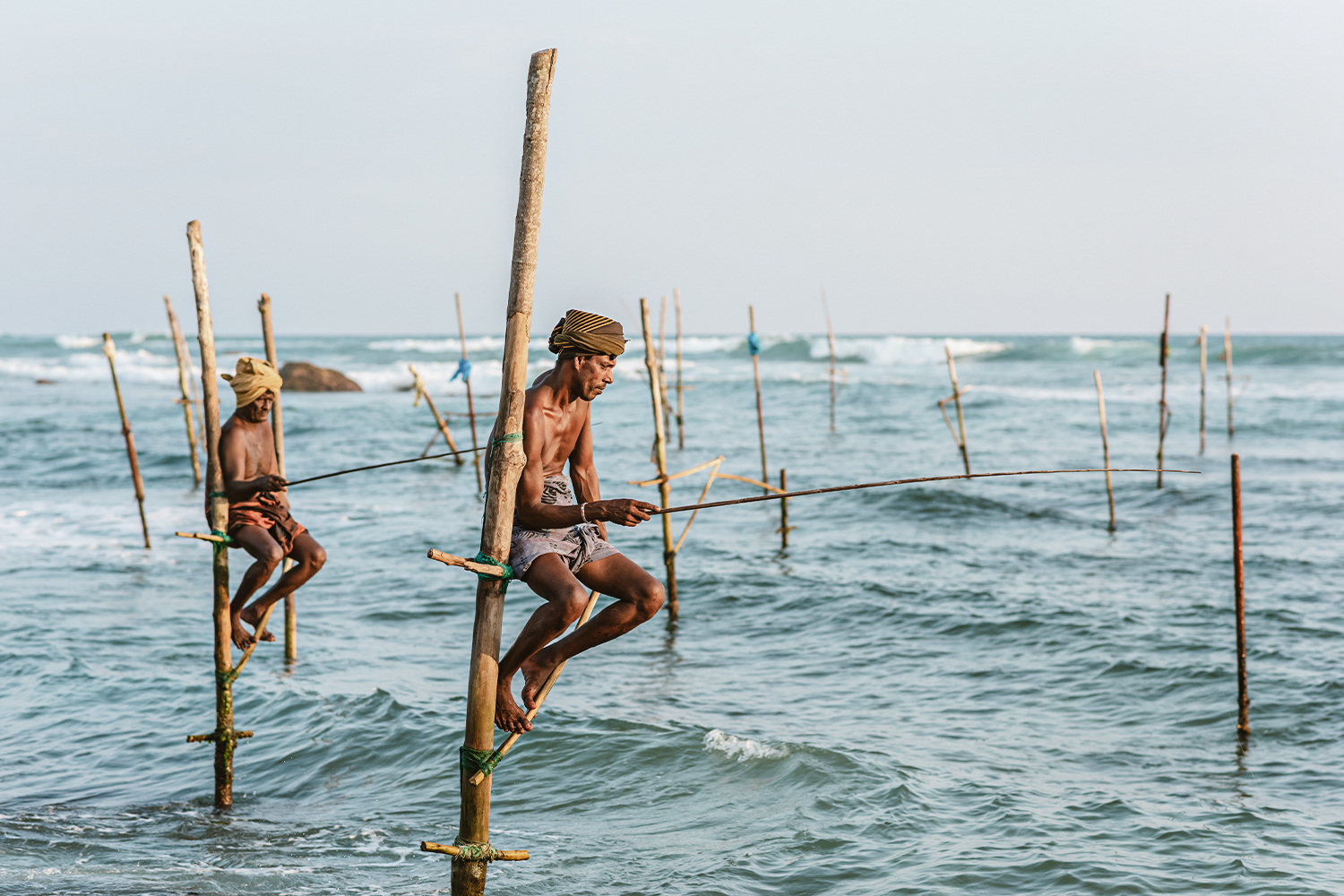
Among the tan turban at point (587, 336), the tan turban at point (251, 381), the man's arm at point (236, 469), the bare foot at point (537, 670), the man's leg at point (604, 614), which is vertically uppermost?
the tan turban at point (587, 336)

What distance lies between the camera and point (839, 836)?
6633 mm

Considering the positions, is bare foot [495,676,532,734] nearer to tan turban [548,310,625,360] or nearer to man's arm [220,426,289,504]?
tan turban [548,310,625,360]

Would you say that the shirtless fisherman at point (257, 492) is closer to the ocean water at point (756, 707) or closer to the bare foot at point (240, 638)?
the bare foot at point (240, 638)

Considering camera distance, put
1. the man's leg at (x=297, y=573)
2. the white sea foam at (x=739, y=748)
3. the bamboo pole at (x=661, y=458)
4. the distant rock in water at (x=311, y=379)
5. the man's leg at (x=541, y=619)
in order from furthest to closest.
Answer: the distant rock in water at (x=311, y=379)
the bamboo pole at (x=661, y=458)
the white sea foam at (x=739, y=748)
the man's leg at (x=297, y=573)
the man's leg at (x=541, y=619)

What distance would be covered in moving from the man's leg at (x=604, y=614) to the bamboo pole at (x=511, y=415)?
0.09 metres

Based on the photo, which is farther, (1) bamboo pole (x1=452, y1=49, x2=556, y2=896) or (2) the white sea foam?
(2) the white sea foam

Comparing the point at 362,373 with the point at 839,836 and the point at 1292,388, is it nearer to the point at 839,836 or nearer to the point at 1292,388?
the point at 1292,388

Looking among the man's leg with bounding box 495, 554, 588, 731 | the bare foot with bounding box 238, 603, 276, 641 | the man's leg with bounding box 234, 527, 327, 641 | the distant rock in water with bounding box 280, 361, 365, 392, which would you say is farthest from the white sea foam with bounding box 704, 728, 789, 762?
the distant rock in water with bounding box 280, 361, 365, 392

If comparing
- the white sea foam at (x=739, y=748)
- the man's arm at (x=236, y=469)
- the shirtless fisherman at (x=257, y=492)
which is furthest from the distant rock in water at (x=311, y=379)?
the man's arm at (x=236, y=469)

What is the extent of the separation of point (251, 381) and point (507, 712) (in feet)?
10.4

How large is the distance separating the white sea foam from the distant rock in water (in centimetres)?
3666

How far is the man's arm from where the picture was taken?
6207 mm

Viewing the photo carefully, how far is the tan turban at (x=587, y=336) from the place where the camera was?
3.96 meters

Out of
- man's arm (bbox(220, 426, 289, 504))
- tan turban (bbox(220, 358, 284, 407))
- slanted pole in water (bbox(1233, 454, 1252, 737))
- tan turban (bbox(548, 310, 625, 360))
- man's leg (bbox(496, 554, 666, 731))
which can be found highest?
tan turban (bbox(548, 310, 625, 360))
